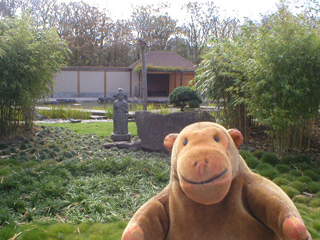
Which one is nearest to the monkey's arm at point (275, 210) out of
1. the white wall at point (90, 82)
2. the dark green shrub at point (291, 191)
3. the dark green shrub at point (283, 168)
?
the dark green shrub at point (291, 191)

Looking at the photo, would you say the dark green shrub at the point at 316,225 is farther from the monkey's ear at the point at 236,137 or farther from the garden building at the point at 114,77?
the garden building at the point at 114,77

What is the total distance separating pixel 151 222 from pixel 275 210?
0.68 metres

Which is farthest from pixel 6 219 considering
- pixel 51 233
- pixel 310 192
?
pixel 310 192

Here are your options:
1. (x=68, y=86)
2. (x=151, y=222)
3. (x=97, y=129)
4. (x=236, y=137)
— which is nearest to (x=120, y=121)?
(x=97, y=129)

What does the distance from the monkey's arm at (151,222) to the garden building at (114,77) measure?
73.7 feet

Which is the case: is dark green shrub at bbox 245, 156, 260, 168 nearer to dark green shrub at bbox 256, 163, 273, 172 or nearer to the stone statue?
dark green shrub at bbox 256, 163, 273, 172

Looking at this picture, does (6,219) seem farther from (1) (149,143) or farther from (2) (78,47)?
(2) (78,47)

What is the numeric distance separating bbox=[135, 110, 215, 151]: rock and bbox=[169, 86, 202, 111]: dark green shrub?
755cm

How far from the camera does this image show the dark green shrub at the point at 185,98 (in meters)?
13.9

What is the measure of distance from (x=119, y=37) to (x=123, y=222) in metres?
30.7

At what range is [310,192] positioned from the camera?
4148mm

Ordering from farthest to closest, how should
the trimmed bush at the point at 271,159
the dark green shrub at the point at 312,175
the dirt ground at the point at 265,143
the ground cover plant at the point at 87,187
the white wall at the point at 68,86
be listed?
1. the white wall at the point at 68,86
2. the dirt ground at the point at 265,143
3. the trimmed bush at the point at 271,159
4. the dark green shrub at the point at 312,175
5. the ground cover plant at the point at 87,187

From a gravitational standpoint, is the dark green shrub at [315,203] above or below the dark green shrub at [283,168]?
below

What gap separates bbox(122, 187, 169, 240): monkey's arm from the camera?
1.63m
